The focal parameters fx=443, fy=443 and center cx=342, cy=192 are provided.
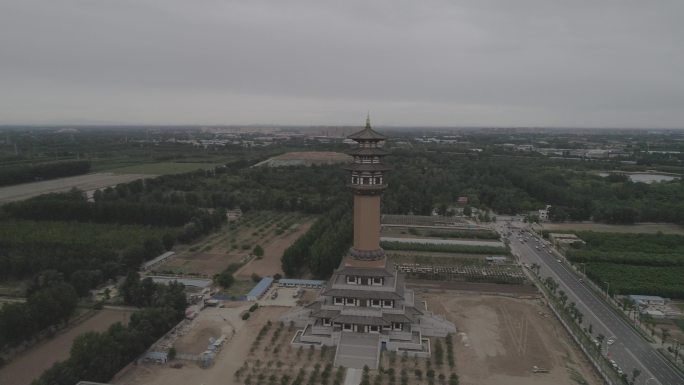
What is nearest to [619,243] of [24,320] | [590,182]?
[590,182]

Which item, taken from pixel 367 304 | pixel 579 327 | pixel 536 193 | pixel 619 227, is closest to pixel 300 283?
pixel 367 304

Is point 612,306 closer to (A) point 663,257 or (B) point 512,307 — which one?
(B) point 512,307

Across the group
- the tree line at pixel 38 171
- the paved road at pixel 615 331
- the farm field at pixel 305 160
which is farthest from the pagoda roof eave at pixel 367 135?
the farm field at pixel 305 160

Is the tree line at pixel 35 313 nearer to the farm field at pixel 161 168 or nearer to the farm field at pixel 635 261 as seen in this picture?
the farm field at pixel 635 261

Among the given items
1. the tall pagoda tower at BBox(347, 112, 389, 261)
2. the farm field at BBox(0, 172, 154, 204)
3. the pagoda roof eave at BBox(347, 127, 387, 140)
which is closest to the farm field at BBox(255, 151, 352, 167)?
the farm field at BBox(0, 172, 154, 204)

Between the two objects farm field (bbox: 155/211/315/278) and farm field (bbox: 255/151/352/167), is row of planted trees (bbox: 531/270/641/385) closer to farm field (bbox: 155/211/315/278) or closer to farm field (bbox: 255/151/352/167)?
farm field (bbox: 155/211/315/278)

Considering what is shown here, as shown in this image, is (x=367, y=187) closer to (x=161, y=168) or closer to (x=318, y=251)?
(x=318, y=251)
